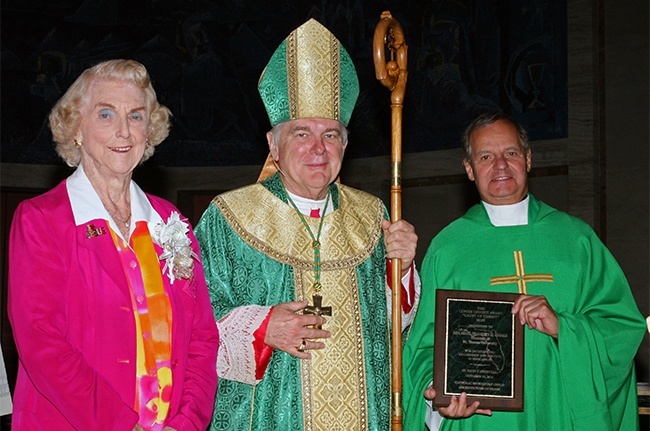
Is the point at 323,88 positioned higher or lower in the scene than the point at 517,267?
higher

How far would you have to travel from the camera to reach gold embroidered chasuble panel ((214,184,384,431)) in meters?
4.37

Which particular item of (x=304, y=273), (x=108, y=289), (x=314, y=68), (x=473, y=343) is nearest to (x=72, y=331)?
(x=108, y=289)

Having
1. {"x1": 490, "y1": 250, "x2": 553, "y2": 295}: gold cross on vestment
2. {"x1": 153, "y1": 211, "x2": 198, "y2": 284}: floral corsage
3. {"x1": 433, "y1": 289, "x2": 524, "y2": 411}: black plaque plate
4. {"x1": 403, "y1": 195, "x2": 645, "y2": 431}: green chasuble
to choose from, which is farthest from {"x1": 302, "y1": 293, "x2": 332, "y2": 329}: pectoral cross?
{"x1": 490, "y1": 250, "x2": 553, "y2": 295}: gold cross on vestment

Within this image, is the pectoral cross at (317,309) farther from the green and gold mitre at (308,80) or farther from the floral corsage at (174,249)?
the green and gold mitre at (308,80)

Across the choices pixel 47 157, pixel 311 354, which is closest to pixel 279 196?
pixel 311 354

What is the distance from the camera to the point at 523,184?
188 inches

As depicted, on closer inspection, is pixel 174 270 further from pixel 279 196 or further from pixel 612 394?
pixel 612 394

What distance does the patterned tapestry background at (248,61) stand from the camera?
1031 centimetres

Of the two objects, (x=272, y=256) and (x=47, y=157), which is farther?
(x=47, y=157)

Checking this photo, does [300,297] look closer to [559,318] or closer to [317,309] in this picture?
[317,309]

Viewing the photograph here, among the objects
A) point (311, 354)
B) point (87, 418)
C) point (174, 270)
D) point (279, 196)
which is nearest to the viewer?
point (87, 418)

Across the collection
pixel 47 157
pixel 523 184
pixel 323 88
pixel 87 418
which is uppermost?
pixel 47 157

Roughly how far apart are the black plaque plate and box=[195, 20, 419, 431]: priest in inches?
11.1

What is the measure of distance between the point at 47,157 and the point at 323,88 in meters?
7.49
